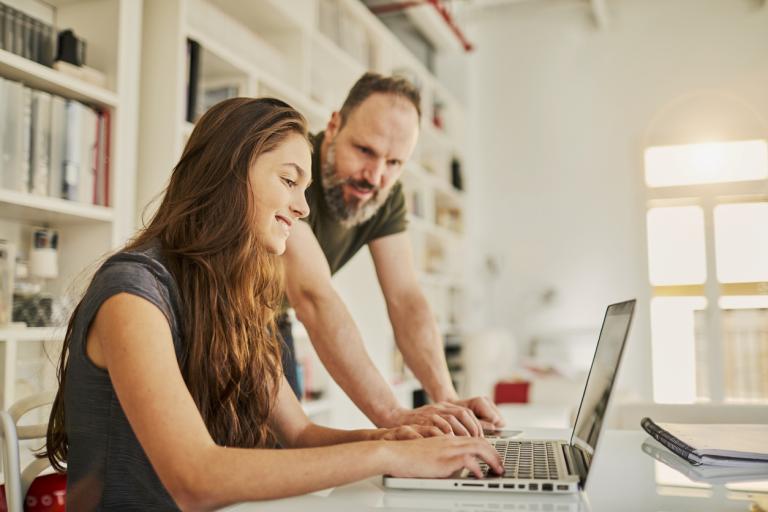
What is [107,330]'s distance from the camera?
889 millimetres

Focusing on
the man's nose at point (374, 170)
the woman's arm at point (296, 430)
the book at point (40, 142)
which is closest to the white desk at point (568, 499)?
the woman's arm at point (296, 430)

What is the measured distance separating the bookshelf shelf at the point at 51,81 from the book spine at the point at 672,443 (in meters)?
1.70

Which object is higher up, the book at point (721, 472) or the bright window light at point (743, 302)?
the bright window light at point (743, 302)

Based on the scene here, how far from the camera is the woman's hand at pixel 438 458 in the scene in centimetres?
86

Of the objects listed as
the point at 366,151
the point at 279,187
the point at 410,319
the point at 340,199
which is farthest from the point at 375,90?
the point at 279,187

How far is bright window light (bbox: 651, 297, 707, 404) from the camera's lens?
5617 mm

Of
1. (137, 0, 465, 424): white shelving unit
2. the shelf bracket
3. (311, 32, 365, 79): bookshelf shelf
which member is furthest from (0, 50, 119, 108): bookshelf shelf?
the shelf bracket

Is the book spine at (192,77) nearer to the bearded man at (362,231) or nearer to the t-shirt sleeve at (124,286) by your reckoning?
the bearded man at (362,231)

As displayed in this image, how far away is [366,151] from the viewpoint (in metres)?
1.79

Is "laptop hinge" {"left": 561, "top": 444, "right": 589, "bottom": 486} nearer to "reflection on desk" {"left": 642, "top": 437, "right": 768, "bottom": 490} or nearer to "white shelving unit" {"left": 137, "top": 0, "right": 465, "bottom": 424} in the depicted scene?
"reflection on desk" {"left": 642, "top": 437, "right": 768, "bottom": 490}

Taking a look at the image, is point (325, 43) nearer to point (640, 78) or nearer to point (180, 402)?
point (180, 402)

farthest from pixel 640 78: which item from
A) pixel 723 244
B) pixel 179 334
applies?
pixel 179 334

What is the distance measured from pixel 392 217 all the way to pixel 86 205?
890 millimetres

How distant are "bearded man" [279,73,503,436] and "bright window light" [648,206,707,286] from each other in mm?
4386
